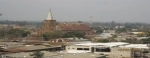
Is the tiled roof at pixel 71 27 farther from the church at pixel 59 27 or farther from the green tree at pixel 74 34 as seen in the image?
the green tree at pixel 74 34

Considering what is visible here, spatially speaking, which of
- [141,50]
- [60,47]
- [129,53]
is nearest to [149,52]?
[141,50]

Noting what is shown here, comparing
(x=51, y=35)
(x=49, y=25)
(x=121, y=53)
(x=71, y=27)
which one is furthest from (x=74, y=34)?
(x=121, y=53)

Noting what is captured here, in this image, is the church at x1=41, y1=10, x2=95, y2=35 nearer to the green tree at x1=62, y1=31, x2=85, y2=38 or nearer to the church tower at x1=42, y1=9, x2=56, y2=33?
the church tower at x1=42, y1=9, x2=56, y2=33

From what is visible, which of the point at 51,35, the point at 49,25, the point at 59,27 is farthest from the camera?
the point at 59,27

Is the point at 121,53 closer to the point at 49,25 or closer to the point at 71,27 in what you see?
the point at 49,25

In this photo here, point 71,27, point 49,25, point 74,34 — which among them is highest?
point 49,25

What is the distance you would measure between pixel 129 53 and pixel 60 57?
6.50 meters

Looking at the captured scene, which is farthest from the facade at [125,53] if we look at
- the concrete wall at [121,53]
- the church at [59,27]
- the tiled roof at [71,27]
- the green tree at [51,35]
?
the tiled roof at [71,27]

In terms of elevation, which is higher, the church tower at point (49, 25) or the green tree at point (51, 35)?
the church tower at point (49, 25)

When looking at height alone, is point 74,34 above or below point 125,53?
above

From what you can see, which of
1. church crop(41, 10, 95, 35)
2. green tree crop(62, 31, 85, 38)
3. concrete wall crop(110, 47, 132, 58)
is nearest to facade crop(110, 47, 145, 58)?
concrete wall crop(110, 47, 132, 58)

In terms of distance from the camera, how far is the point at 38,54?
91.3ft

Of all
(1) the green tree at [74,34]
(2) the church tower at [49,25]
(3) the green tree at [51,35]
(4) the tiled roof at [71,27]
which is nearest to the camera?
(3) the green tree at [51,35]

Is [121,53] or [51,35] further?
[51,35]
